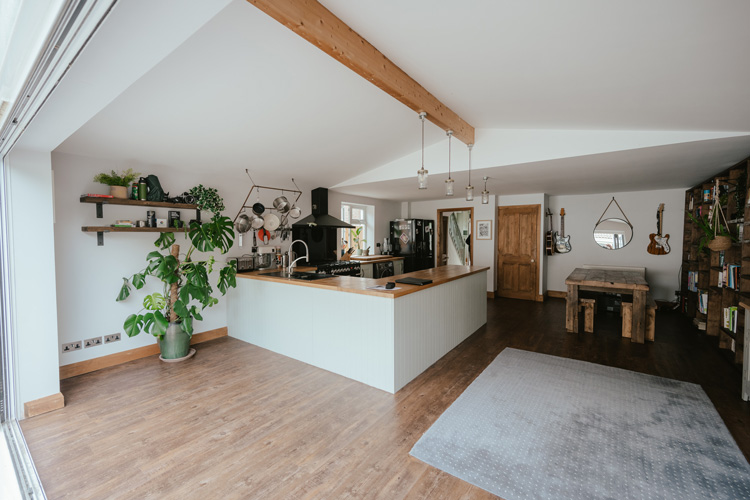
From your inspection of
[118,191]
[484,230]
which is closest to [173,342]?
[118,191]

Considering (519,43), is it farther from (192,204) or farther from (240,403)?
(192,204)

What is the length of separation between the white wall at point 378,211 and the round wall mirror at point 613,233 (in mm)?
4232

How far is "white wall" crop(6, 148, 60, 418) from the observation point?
8.18ft

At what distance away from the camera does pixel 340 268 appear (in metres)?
5.21

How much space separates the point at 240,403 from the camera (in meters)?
2.74

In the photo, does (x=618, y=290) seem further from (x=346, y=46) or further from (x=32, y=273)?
(x=32, y=273)

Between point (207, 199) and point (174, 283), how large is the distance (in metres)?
1.10

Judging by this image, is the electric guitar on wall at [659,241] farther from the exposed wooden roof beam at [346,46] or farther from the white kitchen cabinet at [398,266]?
the exposed wooden roof beam at [346,46]

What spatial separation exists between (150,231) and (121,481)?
8.27ft

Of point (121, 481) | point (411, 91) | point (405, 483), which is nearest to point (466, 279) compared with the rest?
point (411, 91)

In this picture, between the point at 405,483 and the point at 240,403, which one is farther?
the point at 240,403

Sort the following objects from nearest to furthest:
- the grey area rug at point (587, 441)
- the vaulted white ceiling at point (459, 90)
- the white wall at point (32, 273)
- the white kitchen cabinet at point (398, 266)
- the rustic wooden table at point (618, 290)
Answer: the vaulted white ceiling at point (459, 90)
the grey area rug at point (587, 441)
the white wall at point (32, 273)
the rustic wooden table at point (618, 290)
the white kitchen cabinet at point (398, 266)

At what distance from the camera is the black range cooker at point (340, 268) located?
497 centimetres

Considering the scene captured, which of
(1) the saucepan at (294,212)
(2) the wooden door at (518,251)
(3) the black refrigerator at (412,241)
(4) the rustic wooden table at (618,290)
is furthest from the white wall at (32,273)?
(2) the wooden door at (518,251)
